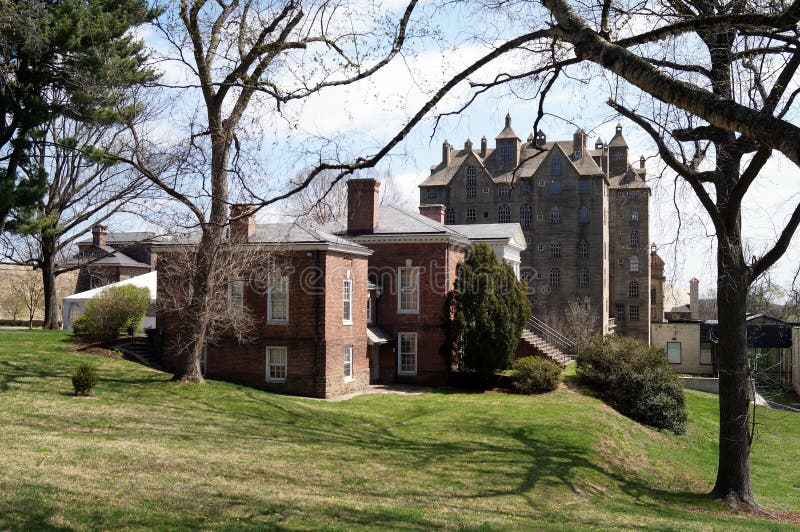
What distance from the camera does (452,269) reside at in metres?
32.1

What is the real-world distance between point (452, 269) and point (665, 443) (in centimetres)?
1181

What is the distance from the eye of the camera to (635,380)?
27.7 meters

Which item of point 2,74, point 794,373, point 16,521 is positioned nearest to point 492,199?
point 794,373

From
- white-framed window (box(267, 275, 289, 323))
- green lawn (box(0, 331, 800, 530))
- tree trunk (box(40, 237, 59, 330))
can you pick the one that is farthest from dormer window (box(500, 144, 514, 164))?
white-framed window (box(267, 275, 289, 323))

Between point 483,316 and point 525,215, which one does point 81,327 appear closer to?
point 483,316

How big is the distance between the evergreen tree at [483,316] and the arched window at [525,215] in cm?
3764

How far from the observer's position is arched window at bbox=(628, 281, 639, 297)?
235ft

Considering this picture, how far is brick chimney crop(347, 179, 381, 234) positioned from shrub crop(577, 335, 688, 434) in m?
11.2

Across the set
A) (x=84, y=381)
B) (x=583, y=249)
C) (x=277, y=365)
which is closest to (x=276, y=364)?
(x=277, y=365)

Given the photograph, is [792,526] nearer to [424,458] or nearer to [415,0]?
[424,458]

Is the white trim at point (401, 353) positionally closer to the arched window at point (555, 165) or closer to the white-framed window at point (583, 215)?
the white-framed window at point (583, 215)

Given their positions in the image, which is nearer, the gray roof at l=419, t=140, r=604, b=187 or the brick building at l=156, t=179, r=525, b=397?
the brick building at l=156, t=179, r=525, b=397

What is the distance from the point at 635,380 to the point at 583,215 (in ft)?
136

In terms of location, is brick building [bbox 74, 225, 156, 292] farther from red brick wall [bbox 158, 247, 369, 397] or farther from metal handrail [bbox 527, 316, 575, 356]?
metal handrail [bbox 527, 316, 575, 356]
